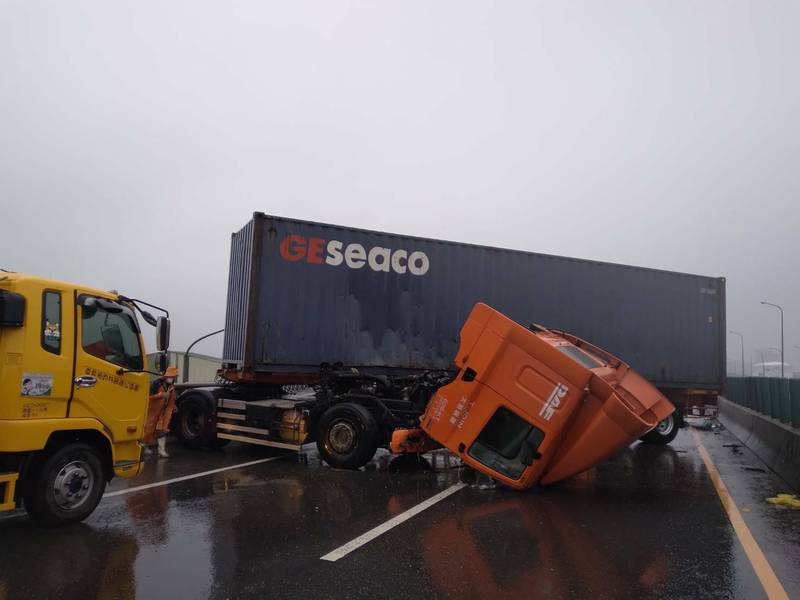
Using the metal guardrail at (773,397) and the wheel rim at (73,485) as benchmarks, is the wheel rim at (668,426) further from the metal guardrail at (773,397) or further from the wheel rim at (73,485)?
the wheel rim at (73,485)

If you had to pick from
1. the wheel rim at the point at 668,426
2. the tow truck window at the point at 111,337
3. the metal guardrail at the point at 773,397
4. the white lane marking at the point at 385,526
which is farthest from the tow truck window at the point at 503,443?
the wheel rim at the point at 668,426

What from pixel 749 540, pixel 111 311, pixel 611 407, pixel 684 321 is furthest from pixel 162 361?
pixel 684 321

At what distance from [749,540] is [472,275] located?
6462mm

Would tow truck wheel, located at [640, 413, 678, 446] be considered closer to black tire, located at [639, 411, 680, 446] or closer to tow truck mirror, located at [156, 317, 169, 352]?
black tire, located at [639, 411, 680, 446]

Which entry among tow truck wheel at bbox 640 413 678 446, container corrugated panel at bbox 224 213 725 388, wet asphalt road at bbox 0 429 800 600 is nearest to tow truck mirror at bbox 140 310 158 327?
wet asphalt road at bbox 0 429 800 600

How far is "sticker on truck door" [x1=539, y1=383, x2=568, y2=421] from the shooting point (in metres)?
6.82

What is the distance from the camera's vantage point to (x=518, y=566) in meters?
4.74

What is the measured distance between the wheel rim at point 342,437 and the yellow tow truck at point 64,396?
317cm

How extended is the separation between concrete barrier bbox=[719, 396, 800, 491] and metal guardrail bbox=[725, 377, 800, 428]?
0.21 m

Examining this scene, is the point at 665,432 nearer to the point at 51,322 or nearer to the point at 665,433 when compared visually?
the point at 665,433

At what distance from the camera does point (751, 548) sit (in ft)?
17.5

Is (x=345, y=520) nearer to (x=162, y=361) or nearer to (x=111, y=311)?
(x=162, y=361)

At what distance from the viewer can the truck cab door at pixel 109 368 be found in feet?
18.2

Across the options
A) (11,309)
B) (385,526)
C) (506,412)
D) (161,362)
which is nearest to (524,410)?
(506,412)
